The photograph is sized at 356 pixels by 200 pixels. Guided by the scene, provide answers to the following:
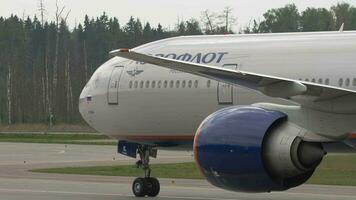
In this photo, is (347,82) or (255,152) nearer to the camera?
(255,152)

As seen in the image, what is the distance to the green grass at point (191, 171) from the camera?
26.0 m

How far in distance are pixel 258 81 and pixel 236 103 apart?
5.09 m

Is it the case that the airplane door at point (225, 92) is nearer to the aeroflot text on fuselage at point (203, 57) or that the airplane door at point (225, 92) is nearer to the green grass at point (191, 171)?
the aeroflot text on fuselage at point (203, 57)

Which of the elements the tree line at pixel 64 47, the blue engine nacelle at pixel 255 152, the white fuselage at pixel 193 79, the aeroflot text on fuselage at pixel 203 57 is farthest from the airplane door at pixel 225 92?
the tree line at pixel 64 47

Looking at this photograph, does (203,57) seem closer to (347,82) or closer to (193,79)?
Answer: (193,79)

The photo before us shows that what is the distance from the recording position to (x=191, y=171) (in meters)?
29.7

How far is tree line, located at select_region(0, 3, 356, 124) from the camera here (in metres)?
94.9

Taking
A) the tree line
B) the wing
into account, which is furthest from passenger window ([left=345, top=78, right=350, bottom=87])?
the tree line

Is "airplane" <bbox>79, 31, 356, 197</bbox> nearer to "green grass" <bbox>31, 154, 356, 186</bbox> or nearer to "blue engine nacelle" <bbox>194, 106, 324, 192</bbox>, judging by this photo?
"blue engine nacelle" <bbox>194, 106, 324, 192</bbox>

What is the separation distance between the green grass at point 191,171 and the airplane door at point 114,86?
7.15 meters

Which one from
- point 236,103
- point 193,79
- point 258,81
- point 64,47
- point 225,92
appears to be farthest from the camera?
point 64,47

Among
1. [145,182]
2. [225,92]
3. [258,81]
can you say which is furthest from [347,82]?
[145,182]

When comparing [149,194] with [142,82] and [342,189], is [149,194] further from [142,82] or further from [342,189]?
[342,189]

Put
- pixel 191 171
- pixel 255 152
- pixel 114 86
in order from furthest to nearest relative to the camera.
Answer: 1. pixel 191 171
2. pixel 114 86
3. pixel 255 152
